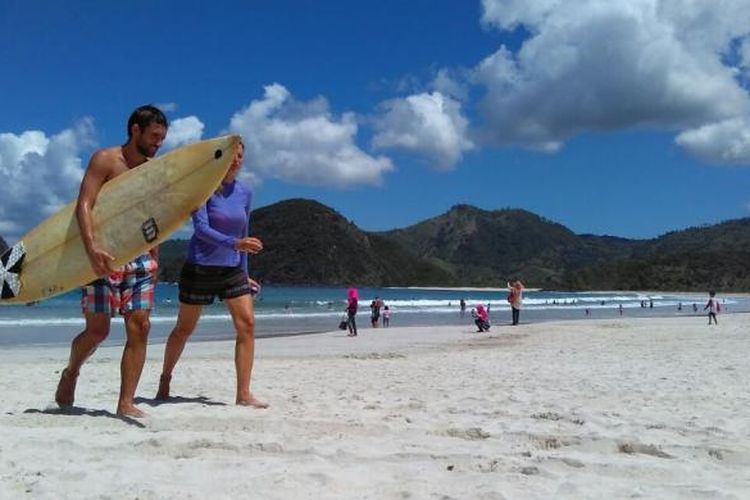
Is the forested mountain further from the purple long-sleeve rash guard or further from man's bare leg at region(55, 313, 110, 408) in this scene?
man's bare leg at region(55, 313, 110, 408)

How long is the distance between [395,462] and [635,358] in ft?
25.3

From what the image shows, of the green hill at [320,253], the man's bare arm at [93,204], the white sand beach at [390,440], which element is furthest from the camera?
the green hill at [320,253]

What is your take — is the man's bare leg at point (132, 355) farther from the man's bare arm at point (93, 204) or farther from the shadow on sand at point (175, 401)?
→ the shadow on sand at point (175, 401)

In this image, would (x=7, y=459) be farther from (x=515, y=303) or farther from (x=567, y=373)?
(x=515, y=303)

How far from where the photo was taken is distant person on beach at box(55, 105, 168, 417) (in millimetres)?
4488

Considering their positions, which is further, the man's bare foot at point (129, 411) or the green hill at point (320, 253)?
the green hill at point (320, 253)

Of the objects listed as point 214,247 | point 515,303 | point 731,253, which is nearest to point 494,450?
point 214,247

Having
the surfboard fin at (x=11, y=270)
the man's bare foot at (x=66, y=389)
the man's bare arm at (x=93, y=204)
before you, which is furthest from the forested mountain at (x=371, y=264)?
the surfboard fin at (x=11, y=270)

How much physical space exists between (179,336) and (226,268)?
0.74 m

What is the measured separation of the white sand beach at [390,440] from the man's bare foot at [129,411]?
0.10 meters

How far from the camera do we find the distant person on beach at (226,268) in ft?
16.5

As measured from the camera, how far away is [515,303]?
26.7m

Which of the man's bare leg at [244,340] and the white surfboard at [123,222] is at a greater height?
the white surfboard at [123,222]

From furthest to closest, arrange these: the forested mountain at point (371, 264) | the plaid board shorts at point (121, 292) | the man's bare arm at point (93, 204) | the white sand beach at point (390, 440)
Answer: the forested mountain at point (371, 264)
the plaid board shorts at point (121, 292)
the man's bare arm at point (93, 204)
the white sand beach at point (390, 440)
